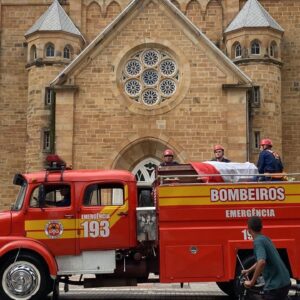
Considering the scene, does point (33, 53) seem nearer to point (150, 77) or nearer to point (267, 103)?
point (150, 77)

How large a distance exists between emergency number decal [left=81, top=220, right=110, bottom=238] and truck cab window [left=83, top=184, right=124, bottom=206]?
0.33 metres

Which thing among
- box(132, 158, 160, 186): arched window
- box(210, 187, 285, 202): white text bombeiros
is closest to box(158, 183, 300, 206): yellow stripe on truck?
box(210, 187, 285, 202): white text bombeiros

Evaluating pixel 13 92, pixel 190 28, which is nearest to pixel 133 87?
pixel 190 28

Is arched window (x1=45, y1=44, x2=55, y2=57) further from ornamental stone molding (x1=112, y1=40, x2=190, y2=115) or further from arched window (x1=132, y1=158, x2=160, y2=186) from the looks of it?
arched window (x1=132, y1=158, x2=160, y2=186)

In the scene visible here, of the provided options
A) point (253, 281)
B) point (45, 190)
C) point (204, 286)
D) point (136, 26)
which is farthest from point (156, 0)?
point (253, 281)

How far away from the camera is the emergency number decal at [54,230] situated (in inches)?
415

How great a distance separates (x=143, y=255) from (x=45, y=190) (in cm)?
206

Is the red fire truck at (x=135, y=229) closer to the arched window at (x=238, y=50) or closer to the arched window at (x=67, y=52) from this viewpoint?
the arched window at (x=67, y=52)

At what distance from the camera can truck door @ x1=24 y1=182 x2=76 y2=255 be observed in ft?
34.5

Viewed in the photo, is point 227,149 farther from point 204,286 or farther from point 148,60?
point 204,286

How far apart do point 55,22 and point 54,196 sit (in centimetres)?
1532

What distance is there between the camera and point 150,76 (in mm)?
22859

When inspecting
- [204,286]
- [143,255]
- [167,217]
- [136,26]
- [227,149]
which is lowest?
[204,286]

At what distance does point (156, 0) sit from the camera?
22.9m
